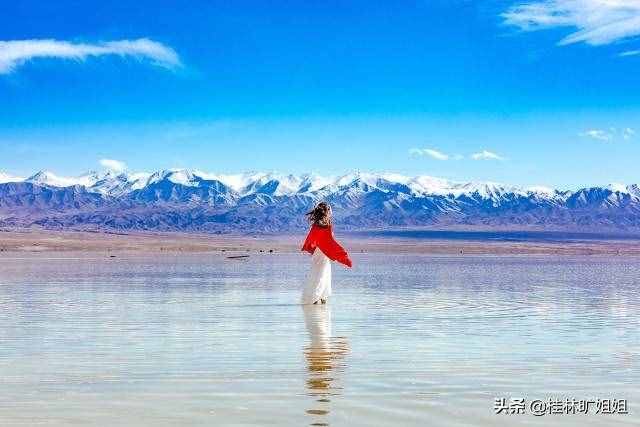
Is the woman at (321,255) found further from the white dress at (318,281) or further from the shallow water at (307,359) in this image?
the shallow water at (307,359)

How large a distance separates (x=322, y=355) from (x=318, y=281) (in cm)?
801

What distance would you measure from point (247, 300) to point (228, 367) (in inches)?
425

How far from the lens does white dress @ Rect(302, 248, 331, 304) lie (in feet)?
63.5

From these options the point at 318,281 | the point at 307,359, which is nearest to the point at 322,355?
the point at 307,359

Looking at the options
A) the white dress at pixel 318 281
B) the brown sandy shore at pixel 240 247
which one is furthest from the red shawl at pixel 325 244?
the brown sandy shore at pixel 240 247

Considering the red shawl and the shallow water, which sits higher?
the red shawl

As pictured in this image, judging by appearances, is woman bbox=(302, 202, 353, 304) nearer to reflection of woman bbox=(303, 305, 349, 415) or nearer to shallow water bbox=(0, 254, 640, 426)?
shallow water bbox=(0, 254, 640, 426)

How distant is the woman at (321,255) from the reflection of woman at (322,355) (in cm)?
225

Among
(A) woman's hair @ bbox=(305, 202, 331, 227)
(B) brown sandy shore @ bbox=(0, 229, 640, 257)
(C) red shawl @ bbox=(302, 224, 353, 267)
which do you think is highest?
(A) woman's hair @ bbox=(305, 202, 331, 227)

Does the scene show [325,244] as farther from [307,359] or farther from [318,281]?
[307,359]

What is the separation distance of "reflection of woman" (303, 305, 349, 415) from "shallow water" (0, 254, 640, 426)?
1.1 inches

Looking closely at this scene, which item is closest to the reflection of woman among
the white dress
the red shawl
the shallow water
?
the shallow water

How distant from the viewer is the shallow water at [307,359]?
309 inches

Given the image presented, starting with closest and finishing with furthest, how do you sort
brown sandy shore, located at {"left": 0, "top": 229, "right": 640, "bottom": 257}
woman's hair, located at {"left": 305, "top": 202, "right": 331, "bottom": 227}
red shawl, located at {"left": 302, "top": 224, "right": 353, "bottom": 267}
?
red shawl, located at {"left": 302, "top": 224, "right": 353, "bottom": 267}
woman's hair, located at {"left": 305, "top": 202, "right": 331, "bottom": 227}
brown sandy shore, located at {"left": 0, "top": 229, "right": 640, "bottom": 257}
